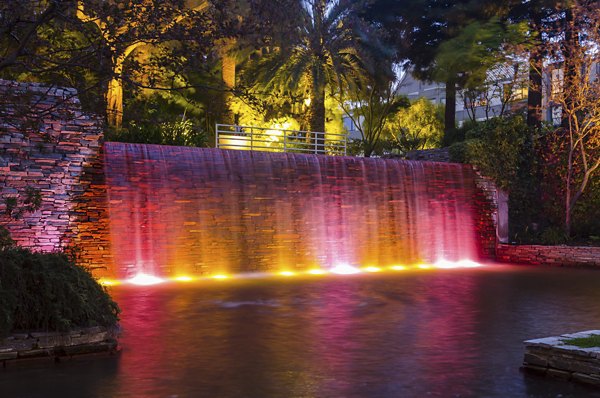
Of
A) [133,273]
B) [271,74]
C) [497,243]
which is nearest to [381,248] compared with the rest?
[497,243]

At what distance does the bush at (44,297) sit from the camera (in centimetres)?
866

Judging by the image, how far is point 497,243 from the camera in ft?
87.4

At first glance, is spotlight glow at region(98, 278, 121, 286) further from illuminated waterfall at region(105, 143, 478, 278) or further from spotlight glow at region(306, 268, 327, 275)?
spotlight glow at region(306, 268, 327, 275)

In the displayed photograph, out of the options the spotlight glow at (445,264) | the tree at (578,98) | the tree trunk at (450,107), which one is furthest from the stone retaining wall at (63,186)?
the tree trunk at (450,107)

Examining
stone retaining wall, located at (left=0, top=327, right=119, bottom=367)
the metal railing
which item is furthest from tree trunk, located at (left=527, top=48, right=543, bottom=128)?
stone retaining wall, located at (left=0, top=327, right=119, bottom=367)

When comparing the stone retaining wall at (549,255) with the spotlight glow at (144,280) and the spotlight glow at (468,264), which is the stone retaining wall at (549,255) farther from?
the spotlight glow at (144,280)

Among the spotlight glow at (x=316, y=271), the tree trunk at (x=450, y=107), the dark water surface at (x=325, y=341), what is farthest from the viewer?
the tree trunk at (x=450, y=107)

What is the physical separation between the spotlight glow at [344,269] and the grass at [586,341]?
13.0 meters

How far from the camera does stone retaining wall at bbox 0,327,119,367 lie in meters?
8.42

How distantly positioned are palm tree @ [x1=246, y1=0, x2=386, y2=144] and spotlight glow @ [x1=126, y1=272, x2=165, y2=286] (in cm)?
1695

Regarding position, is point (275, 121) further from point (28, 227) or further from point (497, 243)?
point (28, 227)

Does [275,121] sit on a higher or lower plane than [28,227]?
higher

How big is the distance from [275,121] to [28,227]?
940 inches

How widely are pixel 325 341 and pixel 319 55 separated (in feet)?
85.3
